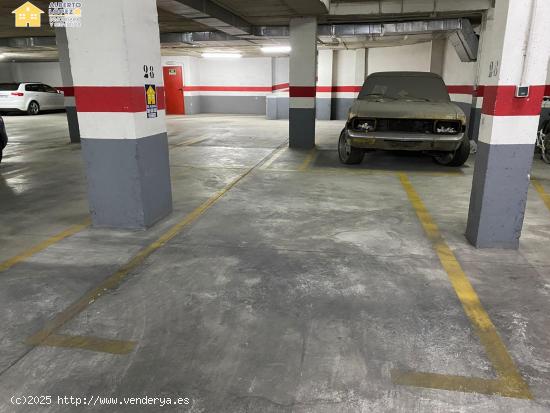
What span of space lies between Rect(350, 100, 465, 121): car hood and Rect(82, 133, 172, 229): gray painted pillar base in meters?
3.58

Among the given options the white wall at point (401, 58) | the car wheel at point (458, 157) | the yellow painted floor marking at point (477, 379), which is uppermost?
the white wall at point (401, 58)

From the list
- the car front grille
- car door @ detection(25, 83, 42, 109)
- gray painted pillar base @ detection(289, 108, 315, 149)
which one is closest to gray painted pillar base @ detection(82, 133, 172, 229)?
the car front grille

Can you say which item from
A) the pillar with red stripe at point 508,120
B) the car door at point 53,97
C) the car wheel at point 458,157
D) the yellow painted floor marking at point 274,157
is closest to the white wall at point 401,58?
the yellow painted floor marking at point 274,157

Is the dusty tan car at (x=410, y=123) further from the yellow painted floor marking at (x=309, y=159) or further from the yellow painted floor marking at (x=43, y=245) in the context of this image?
the yellow painted floor marking at (x=43, y=245)

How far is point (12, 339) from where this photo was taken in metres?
2.56

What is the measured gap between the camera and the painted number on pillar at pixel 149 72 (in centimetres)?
421

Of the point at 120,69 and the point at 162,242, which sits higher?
the point at 120,69

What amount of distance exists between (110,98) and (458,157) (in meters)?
5.95

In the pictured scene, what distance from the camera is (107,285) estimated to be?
324 cm

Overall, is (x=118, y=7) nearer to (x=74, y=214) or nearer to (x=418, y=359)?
(x=74, y=214)

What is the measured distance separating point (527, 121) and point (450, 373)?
8.10 ft

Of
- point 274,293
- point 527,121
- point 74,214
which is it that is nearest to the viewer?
point 274,293

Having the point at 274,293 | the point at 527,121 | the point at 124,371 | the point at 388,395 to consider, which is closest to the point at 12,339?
the point at 124,371

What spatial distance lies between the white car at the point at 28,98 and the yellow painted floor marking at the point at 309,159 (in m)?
15.4
